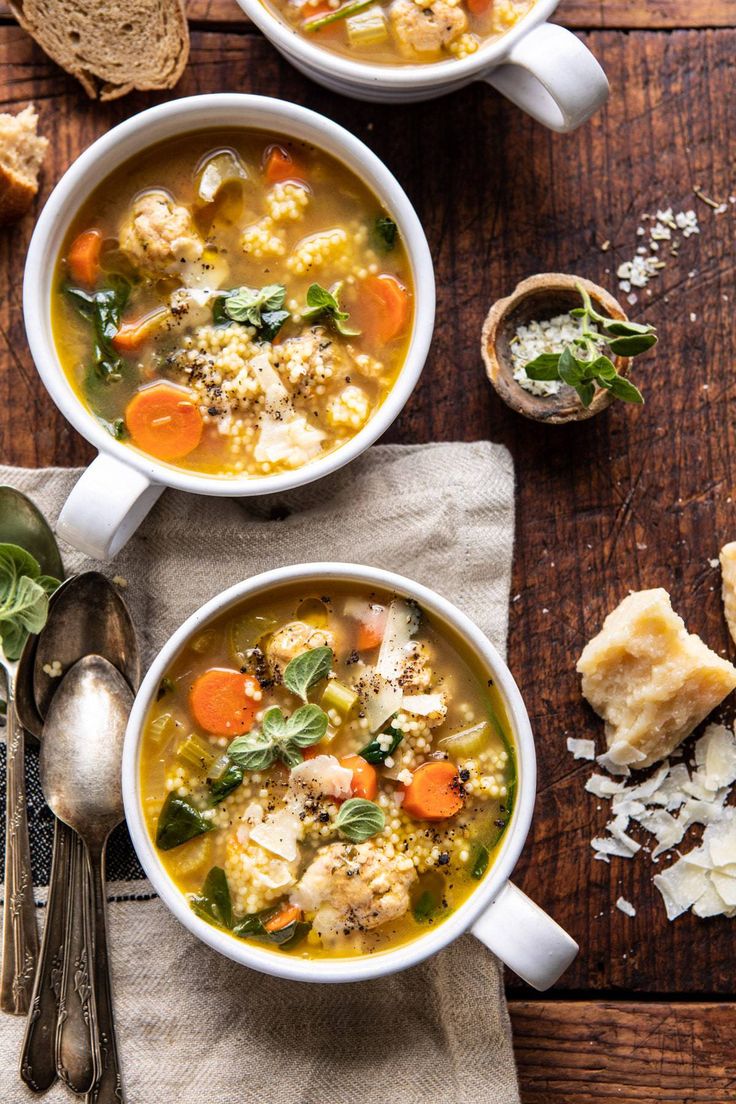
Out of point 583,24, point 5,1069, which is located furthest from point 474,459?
point 5,1069

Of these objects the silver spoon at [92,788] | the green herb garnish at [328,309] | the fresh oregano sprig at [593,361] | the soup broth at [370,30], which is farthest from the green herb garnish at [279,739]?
the soup broth at [370,30]

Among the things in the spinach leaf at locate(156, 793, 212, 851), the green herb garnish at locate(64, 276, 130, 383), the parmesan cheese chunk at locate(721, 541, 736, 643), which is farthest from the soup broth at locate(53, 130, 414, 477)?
the parmesan cheese chunk at locate(721, 541, 736, 643)

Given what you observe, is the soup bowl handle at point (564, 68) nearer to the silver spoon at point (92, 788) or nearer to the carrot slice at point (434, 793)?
the carrot slice at point (434, 793)

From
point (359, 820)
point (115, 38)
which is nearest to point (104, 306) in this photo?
point (115, 38)

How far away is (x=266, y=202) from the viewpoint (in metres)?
2.59

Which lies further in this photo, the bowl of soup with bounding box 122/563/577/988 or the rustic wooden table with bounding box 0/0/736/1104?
the rustic wooden table with bounding box 0/0/736/1104

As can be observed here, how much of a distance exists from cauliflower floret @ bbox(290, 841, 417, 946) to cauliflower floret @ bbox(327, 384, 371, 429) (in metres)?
0.95

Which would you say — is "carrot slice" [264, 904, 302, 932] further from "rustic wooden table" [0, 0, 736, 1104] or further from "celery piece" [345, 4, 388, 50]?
"celery piece" [345, 4, 388, 50]

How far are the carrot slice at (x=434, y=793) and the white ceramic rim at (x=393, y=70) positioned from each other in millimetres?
1556

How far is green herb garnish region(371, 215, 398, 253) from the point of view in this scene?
259 cm

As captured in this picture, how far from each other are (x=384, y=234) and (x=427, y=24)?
0.49 metres

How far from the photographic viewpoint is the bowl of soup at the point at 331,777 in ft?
7.78

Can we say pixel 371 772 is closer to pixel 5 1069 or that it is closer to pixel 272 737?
pixel 272 737

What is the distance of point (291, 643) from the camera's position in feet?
8.00
